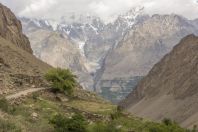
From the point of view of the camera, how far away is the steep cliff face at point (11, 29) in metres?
158

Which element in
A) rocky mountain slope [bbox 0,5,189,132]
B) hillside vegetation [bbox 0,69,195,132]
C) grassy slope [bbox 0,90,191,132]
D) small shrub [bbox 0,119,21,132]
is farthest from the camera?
grassy slope [bbox 0,90,191,132]

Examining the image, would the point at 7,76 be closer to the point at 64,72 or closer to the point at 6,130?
the point at 64,72

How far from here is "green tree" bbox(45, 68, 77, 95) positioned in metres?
44.2

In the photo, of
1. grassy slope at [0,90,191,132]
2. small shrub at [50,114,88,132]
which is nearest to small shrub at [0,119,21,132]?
grassy slope at [0,90,191,132]

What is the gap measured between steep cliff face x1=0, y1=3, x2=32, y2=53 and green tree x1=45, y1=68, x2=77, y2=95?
361ft

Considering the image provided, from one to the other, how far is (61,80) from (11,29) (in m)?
122

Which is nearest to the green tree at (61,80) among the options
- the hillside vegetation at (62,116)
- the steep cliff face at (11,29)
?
the hillside vegetation at (62,116)

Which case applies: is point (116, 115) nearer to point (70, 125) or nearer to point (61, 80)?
point (61, 80)

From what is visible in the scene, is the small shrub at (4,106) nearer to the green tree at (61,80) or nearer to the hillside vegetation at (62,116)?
the hillside vegetation at (62,116)

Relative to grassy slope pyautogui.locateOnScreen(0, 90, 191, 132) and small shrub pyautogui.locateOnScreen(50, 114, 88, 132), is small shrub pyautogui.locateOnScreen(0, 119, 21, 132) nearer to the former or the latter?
grassy slope pyautogui.locateOnScreen(0, 90, 191, 132)

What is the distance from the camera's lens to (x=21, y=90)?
1660 inches

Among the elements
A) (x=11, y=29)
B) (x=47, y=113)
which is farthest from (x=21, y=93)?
(x=11, y=29)

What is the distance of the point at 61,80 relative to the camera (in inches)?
1768

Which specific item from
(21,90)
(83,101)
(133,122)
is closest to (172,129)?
(133,122)
